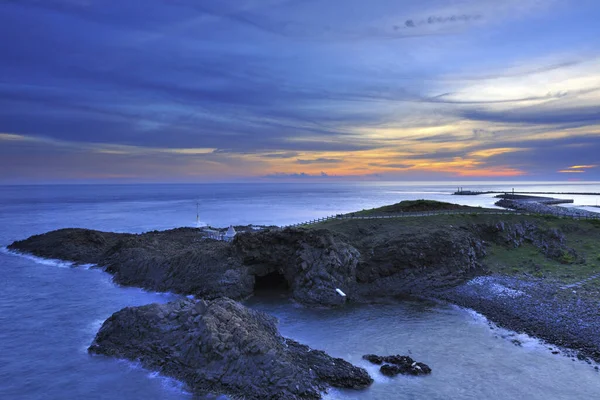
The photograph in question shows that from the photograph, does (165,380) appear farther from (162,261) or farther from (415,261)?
(415,261)

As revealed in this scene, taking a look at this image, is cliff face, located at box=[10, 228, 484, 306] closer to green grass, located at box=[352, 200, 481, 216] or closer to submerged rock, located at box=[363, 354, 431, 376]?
submerged rock, located at box=[363, 354, 431, 376]

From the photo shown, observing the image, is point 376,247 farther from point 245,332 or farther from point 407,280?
point 245,332

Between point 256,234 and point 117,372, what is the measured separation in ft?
82.6

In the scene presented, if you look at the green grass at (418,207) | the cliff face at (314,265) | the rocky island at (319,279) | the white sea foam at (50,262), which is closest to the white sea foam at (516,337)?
the rocky island at (319,279)

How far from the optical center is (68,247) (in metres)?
64.8

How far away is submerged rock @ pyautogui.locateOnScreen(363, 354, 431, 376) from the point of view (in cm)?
2642

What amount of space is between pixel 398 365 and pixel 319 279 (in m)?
17.4

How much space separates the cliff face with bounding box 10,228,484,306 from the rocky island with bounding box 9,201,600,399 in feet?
0.49

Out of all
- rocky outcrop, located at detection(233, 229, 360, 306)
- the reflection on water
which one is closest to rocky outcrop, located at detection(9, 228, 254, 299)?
rocky outcrop, located at detection(233, 229, 360, 306)

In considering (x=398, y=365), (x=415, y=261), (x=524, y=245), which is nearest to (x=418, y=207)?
(x=524, y=245)

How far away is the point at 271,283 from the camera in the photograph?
1983 inches

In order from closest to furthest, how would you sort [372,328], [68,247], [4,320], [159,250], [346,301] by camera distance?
[372,328]
[4,320]
[346,301]
[159,250]
[68,247]

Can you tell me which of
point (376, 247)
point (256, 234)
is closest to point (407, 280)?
point (376, 247)

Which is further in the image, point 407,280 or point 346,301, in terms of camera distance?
Answer: point 407,280
